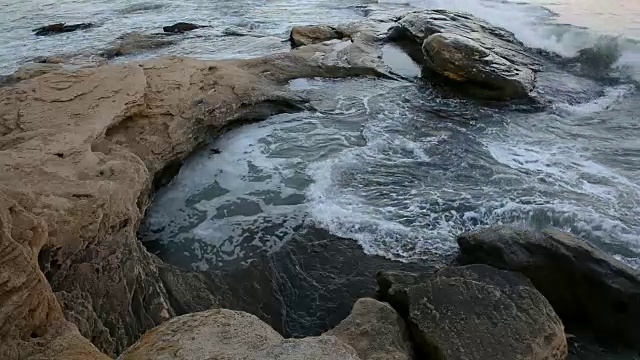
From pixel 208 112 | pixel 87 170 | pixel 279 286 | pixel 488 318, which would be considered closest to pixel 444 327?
pixel 488 318

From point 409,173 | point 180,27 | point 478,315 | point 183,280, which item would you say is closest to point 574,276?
point 478,315

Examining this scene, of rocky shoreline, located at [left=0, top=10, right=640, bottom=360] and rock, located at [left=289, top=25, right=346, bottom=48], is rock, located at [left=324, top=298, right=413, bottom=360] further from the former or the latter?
rock, located at [left=289, top=25, right=346, bottom=48]

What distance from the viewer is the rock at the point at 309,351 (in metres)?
2.75

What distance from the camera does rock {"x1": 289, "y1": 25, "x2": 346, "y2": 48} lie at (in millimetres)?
11602

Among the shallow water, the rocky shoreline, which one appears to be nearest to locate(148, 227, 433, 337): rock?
the rocky shoreline

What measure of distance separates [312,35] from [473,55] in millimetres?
3864

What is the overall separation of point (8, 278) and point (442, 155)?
210 inches

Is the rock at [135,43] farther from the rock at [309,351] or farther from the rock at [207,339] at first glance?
the rock at [309,351]

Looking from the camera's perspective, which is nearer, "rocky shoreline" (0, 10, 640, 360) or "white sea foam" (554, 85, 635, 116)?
"rocky shoreline" (0, 10, 640, 360)

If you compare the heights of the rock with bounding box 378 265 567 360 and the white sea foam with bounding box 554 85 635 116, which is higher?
the rock with bounding box 378 265 567 360

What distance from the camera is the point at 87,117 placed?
5762mm

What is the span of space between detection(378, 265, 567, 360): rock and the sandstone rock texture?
1911mm

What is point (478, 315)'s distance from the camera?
397 centimetres

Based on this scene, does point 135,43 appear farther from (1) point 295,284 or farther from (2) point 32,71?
(1) point 295,284
